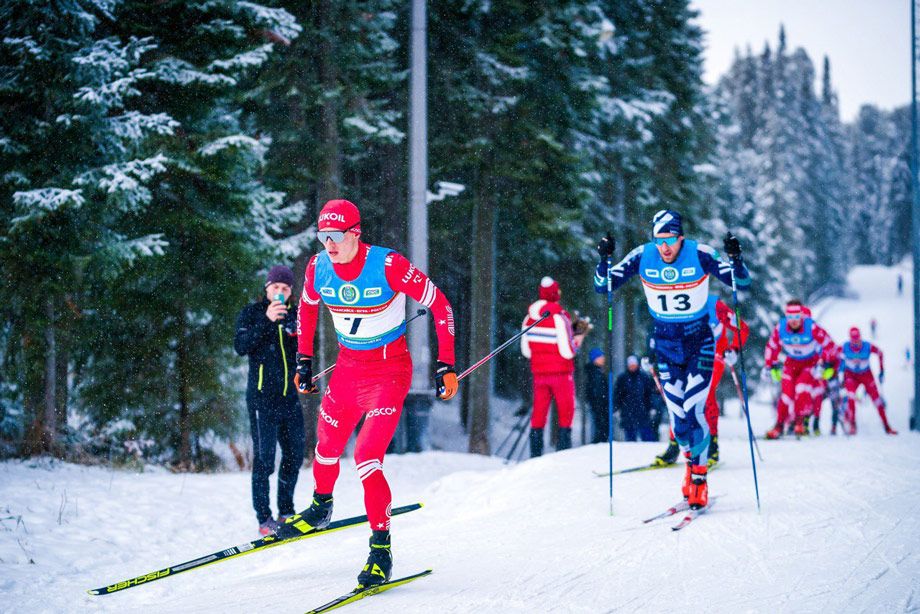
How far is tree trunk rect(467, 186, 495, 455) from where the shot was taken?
17.6 metres

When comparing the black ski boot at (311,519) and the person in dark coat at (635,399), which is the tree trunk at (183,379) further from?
the black ski boot at (311,519)

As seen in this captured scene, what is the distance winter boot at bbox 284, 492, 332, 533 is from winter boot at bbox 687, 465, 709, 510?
339 cm

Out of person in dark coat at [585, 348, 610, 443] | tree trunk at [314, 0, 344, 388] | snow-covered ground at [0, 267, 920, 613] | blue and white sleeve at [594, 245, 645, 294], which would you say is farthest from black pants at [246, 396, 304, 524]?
person in dark coat at [585, 348, 610, 443]

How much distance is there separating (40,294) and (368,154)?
9.88 metres

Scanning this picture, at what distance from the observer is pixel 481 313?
1788 cm

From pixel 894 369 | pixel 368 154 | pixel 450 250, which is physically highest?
pixel 368 154

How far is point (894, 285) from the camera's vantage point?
91.1 metres

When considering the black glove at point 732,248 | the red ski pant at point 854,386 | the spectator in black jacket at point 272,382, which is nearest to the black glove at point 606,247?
the black glove at point 732,248

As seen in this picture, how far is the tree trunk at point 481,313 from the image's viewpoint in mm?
17594

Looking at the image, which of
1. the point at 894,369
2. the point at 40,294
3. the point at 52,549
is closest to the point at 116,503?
the point at 52,549

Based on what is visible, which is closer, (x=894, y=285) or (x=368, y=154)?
(x=368, y=154)

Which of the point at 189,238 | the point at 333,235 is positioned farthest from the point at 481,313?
the point at 333,235

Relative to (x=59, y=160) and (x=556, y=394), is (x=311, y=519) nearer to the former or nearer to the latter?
(x=556, y=394)

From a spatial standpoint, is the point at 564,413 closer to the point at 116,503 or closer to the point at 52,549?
the point at 116,503
